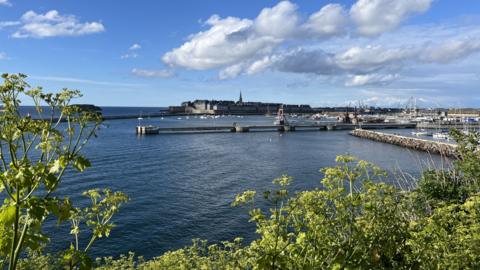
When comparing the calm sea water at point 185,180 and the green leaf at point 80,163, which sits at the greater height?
the green leaf at point 80,163

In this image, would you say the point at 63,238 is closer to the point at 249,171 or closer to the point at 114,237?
the point at 114,237

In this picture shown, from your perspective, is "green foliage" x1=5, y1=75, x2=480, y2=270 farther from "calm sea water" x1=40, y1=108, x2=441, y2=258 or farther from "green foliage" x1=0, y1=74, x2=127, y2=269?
"calm sea water" x1=40, y1=108, x2=441, y2=258

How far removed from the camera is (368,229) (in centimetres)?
494

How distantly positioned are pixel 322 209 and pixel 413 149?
273 feet

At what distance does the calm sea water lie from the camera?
26.4m

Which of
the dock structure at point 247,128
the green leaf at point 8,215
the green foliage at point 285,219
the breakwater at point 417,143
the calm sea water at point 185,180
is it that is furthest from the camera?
the dock structure at point 247,128

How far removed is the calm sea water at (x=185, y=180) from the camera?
26.4 metres

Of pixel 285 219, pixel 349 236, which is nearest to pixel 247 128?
pixel 349 236

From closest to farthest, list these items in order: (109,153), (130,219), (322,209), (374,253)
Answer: (374,253)
(322,209)
(130,219)
(109,153)

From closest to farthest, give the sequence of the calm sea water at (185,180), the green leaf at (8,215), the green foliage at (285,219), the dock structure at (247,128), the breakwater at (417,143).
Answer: the green leaf at (8,215), the green foliage at (285,219), the calm sea water at (185,180), the breakwater at (417,143), the dock structure at (247,128)

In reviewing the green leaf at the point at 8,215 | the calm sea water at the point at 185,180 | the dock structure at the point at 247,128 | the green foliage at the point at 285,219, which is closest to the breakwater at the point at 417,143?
the calm sea water at the point at 185,180

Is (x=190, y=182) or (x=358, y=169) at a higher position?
(x=358, y=169)

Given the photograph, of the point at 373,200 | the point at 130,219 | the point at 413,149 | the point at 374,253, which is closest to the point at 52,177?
the point at 374,253

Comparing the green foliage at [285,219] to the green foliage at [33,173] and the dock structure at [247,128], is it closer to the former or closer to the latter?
the green foliage at [33,173]
